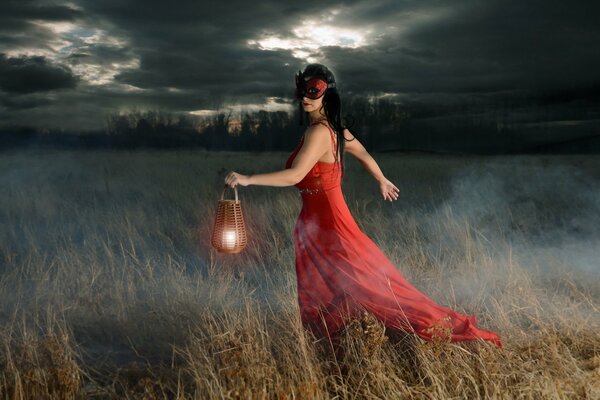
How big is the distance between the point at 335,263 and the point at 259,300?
185cm

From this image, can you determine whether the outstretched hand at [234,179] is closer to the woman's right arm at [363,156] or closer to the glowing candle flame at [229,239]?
the glowing candle flame at [229,239]

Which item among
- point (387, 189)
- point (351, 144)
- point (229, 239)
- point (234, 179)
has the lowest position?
point (229, 239)

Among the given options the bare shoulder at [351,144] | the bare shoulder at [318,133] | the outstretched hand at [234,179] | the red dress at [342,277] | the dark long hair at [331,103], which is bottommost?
the red dress at [342,277]

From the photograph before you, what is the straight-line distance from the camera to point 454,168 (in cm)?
1803

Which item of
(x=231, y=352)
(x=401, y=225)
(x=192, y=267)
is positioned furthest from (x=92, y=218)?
(x=231, y=352)

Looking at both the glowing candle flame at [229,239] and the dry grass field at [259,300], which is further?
the glowing candle flame at [229,239]

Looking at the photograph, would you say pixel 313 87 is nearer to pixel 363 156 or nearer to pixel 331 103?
pixel 331 103

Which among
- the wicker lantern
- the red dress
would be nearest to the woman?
the red dress

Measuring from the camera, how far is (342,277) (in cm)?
377

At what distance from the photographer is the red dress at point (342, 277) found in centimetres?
376

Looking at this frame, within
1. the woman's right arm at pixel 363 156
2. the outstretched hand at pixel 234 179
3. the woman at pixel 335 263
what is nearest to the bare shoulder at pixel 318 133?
the woman at pixel 335 263

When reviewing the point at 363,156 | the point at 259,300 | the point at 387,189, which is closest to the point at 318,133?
the point at 363,156

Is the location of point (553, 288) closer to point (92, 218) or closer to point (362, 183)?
point (92, 218)

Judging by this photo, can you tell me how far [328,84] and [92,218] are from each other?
5787 mm
